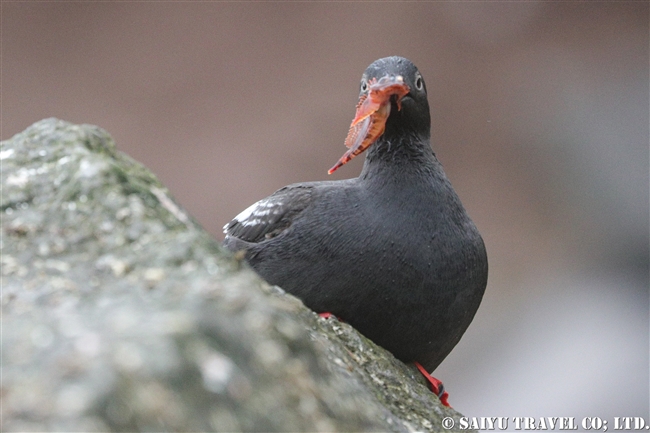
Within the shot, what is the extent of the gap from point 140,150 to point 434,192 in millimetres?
5570

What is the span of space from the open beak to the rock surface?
115cm

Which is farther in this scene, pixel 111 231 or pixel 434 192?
pixel 434 192

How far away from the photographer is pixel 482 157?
8.26 metres

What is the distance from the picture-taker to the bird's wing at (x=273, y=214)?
2.91 m

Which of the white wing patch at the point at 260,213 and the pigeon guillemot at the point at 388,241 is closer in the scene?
the pigeon guillemot at the point at 388,241

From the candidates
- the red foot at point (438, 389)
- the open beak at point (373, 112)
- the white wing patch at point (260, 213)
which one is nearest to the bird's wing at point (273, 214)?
the white wing patch at point (260, 213)

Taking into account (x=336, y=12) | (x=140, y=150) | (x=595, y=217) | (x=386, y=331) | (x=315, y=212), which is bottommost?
(x=386, y=331)

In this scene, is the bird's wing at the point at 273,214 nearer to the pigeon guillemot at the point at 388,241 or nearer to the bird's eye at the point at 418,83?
the pigeon guillemot at the point at 388,241

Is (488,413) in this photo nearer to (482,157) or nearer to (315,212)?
(482,157)

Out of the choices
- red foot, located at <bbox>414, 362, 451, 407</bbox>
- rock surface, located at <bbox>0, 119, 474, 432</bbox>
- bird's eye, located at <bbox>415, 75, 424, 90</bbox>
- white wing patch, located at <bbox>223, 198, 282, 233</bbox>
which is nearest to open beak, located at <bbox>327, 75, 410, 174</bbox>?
bird's eye, located at <bbox>415, 75, 424, 90</bbox>

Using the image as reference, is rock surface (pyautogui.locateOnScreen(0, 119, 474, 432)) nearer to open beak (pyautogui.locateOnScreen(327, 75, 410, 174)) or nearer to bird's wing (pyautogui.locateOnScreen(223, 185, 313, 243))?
open beak (pyautogui.locateOnScreen(327, 75, 410, 174))

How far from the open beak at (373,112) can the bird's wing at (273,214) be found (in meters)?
0.27

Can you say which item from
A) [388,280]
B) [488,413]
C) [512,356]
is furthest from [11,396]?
[512,356]

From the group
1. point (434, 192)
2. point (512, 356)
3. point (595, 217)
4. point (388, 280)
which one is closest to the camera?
point (388, 280)
